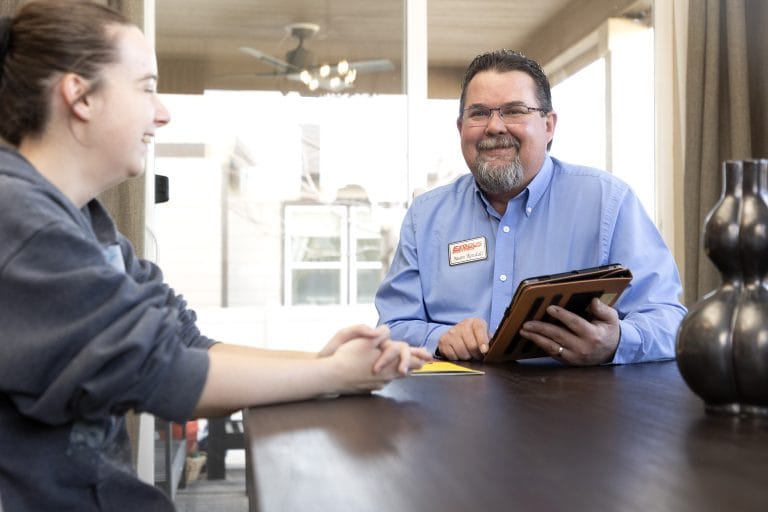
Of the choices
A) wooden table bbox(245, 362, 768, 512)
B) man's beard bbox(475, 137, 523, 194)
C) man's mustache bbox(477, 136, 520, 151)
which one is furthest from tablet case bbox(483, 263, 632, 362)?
man's mustache bbox(477, 136, 520, 151)

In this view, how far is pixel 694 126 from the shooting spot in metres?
3.95

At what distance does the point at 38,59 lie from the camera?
126cm

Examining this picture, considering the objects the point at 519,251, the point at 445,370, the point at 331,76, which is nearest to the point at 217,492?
the point at 331,76

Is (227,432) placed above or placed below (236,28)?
below

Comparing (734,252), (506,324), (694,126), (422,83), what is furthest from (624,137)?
(734,252)

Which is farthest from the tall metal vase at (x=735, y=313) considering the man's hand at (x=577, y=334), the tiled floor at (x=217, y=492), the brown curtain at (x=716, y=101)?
the tiled floor at (x=217, y=492)

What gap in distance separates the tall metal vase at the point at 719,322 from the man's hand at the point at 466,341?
70 cm

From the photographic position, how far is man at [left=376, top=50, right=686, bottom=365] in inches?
83.0

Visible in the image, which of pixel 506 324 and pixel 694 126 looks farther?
pixel 694 126

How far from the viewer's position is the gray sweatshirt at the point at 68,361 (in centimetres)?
104

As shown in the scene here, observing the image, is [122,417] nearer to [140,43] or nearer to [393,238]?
[140,43]

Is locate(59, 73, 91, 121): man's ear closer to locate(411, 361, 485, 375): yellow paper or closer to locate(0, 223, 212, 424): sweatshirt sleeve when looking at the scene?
locate(0, 223, 212, 424): sweatshirt sleeve

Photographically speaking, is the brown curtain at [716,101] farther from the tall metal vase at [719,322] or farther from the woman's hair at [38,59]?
the woman's hair at [38,59]

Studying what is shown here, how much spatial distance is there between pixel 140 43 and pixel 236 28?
2848 mm
